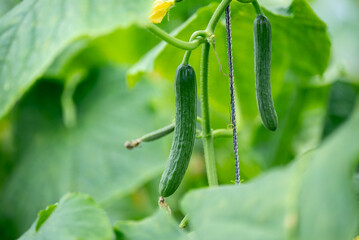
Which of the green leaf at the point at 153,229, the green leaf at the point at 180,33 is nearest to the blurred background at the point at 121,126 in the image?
the green leaf at the point at 180,33

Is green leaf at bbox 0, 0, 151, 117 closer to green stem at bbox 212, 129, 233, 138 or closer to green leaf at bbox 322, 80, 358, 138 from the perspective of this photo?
green stem at bbox 212, 129, 233, 138

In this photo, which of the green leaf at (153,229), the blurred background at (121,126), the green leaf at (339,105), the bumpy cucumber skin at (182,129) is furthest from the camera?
the blurred background at (121,126)

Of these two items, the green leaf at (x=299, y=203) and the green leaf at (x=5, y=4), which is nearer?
the green leaf at (x=299, y=203)

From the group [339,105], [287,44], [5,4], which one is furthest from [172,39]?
[5,4]

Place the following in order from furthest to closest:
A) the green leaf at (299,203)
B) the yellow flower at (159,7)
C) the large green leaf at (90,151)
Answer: the large green leaf at (90,151) < the yellow flower at (159,7) < the green leaf at (299,203)

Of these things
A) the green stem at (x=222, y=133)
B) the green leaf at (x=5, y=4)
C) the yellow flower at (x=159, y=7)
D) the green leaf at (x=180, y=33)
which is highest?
the yellow flower at (x=159, y=7)

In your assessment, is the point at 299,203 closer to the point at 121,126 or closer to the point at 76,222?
the point at 76,222

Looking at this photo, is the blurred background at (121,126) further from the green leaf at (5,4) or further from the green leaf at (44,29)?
the green leaf at (44,29)
